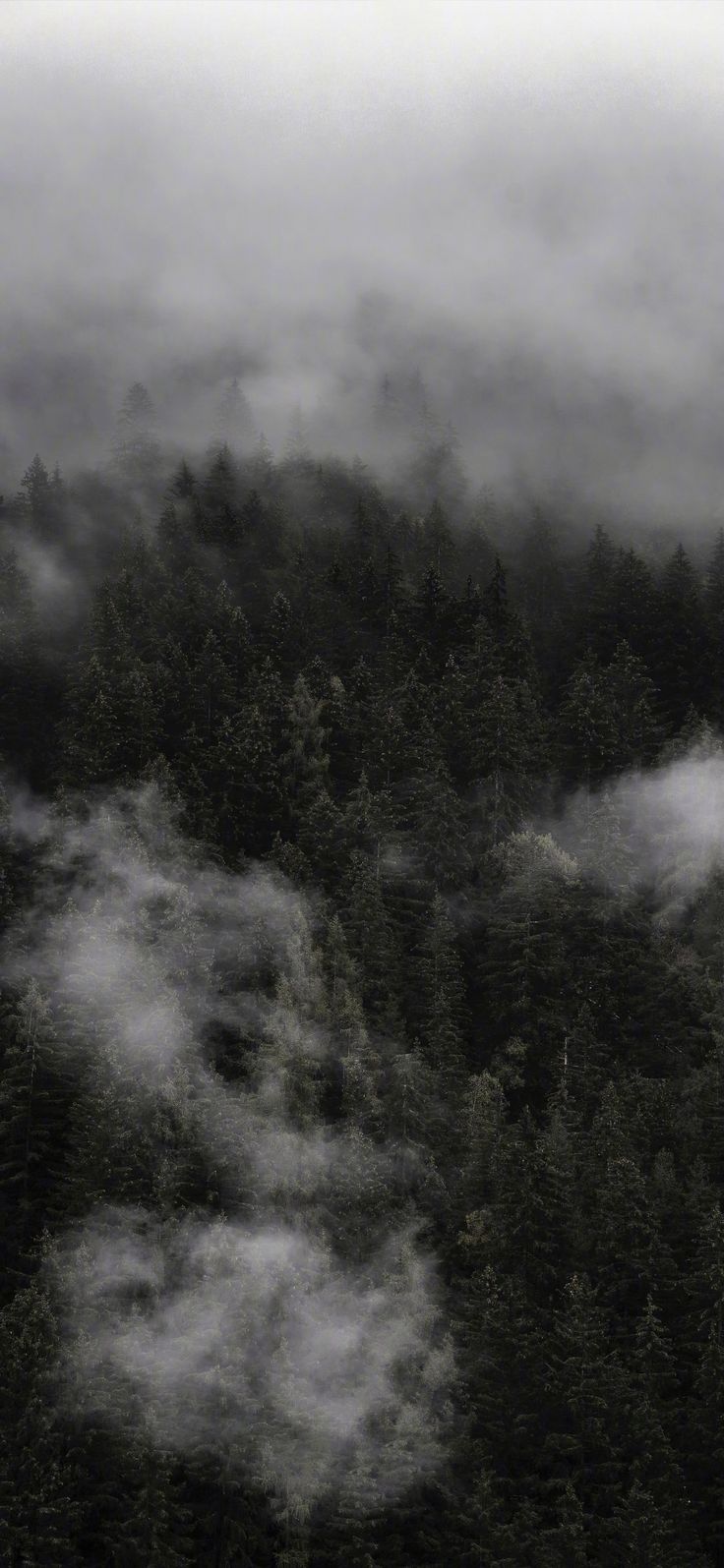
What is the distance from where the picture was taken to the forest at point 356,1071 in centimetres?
6406

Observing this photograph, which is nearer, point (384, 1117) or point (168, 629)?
point (384, 1117)

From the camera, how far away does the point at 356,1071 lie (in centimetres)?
8088

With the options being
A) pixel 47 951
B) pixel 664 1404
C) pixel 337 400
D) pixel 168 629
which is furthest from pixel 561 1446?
pixel 337 400

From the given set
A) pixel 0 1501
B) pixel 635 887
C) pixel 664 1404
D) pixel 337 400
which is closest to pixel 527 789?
pixel 635 887

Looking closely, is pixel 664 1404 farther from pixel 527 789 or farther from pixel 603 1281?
pixel 527 789

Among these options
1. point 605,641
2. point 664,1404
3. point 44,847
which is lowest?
point 664,1404

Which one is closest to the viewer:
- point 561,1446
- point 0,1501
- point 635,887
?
point 0,1501

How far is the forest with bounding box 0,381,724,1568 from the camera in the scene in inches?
2522

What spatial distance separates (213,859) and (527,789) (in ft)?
83.6

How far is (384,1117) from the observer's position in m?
Answer: 79.5

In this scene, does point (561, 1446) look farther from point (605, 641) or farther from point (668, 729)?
point (605, 641)

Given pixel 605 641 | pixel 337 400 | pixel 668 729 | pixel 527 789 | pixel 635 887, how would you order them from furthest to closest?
pixel 337 400 → pixel 605 641 → pixel 668 729 → pixel 527 789 → pixel 635 887

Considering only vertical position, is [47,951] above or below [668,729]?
below

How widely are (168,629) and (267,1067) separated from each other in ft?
155
